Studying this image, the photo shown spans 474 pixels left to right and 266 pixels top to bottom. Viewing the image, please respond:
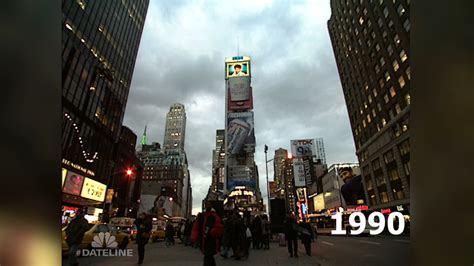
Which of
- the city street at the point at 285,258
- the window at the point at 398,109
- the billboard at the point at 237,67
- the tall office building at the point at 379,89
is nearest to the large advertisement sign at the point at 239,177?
the billboard at the point at 237,67

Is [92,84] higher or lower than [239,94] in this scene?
lower

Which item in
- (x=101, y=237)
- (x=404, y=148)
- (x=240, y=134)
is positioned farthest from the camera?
(x=240, y=134)

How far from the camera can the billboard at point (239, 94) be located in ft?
339

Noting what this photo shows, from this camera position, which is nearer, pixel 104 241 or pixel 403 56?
pixel 104 241

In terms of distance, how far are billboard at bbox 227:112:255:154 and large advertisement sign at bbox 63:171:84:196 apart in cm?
7024

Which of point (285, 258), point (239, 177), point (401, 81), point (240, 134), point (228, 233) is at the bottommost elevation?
point (285, 258)

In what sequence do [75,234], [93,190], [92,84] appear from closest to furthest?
1. [75,234]
2. [93,190]
3. [92,84]

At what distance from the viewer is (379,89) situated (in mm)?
47906

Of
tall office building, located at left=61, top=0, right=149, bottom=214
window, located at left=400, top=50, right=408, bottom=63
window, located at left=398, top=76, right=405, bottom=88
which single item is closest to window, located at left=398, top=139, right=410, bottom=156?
window, located at left=398, top=76, right=405, bottom=88

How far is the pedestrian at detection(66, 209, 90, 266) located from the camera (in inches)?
298

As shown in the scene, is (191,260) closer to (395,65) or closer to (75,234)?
(75,234)

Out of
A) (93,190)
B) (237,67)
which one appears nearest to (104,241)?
(93,190)

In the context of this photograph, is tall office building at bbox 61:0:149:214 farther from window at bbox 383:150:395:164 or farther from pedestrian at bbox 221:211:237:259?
window at bbox 383:150:395:164

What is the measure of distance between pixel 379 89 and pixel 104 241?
4976cm
